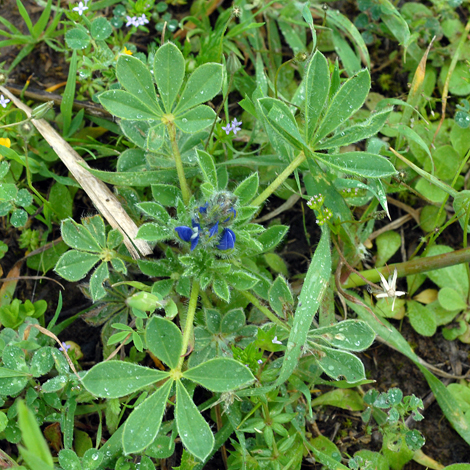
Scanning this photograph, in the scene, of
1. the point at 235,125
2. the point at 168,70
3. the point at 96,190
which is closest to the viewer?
the point at 168,70

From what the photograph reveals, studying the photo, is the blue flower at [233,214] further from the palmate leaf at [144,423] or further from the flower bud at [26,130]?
the flower bud at [26,130]

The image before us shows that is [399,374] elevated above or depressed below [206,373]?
below

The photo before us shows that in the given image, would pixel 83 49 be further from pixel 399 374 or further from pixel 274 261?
pixel 399 374

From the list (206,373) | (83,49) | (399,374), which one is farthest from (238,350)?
(83,49)

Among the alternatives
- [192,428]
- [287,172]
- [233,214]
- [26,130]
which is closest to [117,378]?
[192,428]

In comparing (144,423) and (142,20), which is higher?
(142,20)

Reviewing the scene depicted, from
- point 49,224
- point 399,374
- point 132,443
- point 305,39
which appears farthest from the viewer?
point 305,39

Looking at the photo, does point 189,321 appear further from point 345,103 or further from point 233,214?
point 345,103

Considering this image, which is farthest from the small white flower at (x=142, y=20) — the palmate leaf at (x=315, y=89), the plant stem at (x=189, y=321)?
the plant stem at (x=189, y=321)
